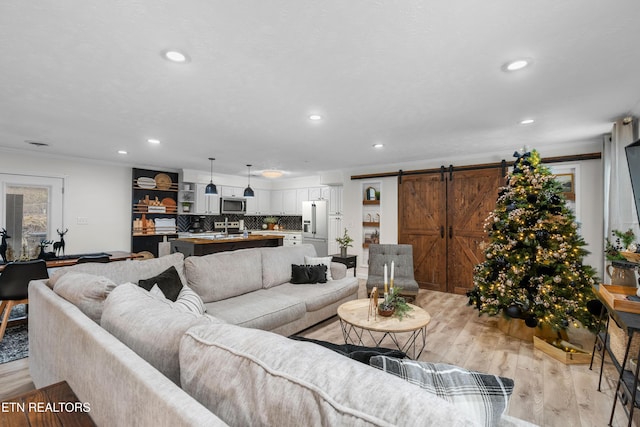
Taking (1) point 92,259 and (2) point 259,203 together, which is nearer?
(1) point 92,259

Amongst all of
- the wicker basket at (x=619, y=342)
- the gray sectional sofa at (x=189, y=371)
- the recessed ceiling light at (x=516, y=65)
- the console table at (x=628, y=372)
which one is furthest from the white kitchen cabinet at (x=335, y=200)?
the gray sectional sofa at (x=189, y=371)

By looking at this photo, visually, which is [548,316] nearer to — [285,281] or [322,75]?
[285,281]

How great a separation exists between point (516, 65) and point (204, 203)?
259 inches

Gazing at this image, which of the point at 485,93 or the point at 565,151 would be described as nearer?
the point at 485,93

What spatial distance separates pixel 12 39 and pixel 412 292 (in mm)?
4559

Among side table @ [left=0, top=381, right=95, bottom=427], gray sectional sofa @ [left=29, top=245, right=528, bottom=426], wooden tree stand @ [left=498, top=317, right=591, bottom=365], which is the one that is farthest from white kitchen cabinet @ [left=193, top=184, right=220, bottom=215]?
wooden tree stand @ [left=498, top=317, right=591, bottom=365]

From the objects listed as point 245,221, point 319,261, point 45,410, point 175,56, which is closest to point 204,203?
point 245,221

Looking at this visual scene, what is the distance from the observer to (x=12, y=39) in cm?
177

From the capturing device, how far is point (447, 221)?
5.19m

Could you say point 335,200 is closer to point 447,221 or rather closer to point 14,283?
point 447,221

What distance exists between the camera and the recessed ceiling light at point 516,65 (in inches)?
78.5

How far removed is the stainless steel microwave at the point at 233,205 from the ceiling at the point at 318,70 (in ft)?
11.6

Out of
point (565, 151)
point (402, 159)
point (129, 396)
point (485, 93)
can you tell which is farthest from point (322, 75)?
point (565, 151)

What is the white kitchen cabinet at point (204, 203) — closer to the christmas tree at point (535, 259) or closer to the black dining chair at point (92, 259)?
the black dining chair at point (92, 259)
